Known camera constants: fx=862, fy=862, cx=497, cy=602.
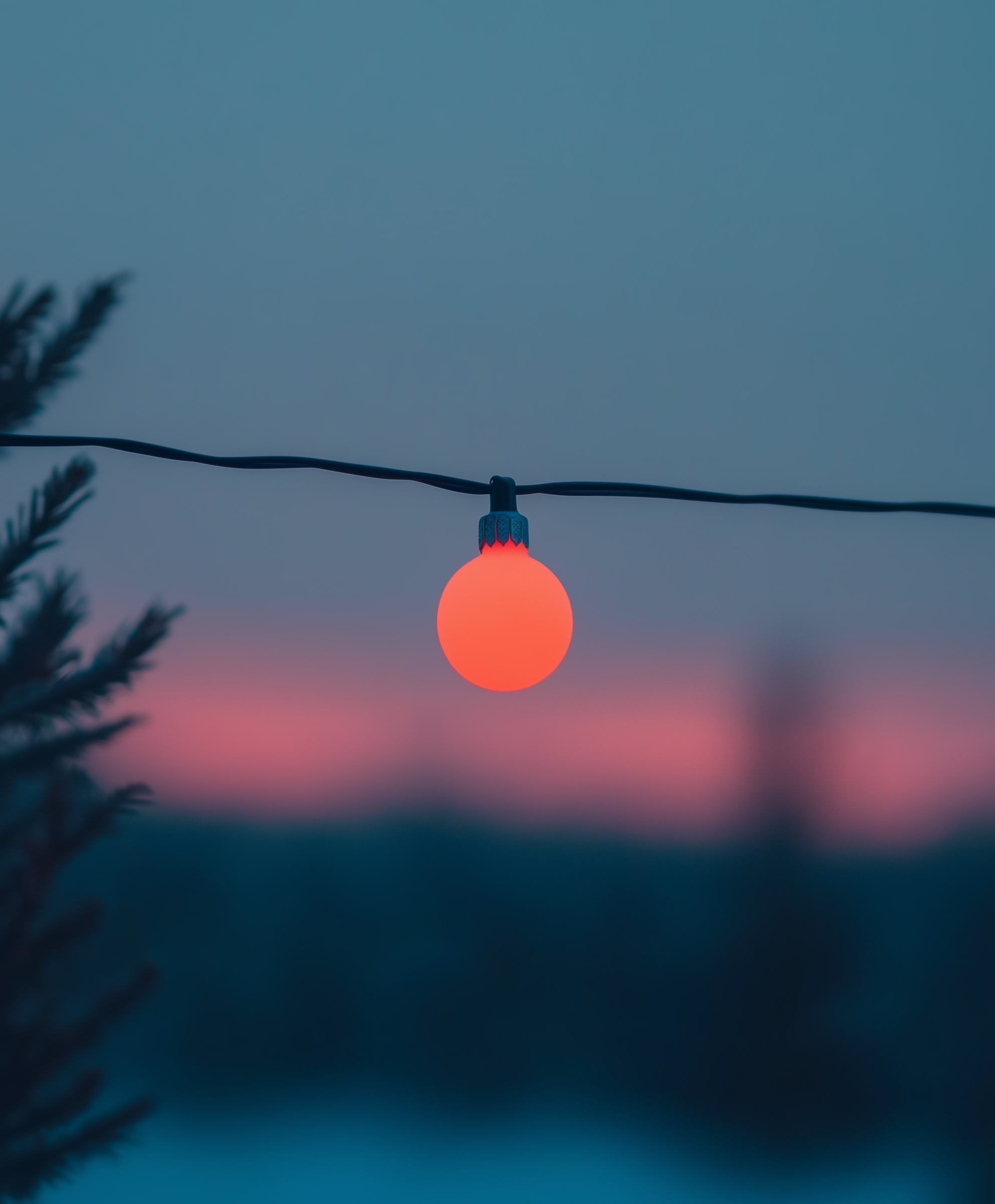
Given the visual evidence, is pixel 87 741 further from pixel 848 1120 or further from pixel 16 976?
pixel 848 1120

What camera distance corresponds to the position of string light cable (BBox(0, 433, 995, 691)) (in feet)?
5.34

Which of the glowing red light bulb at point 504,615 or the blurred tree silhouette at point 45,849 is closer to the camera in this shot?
the blurred tree silhouette at point 45,849

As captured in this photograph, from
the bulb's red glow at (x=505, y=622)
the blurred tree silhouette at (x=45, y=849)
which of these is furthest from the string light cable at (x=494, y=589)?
the blurred tree silhouette at (x=45, y=849)

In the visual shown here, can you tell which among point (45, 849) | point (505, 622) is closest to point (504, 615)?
point (505, 622)

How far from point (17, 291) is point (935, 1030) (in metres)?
11.5

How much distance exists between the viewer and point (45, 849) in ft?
3.68

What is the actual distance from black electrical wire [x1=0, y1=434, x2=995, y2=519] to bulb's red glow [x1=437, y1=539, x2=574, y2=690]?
192mm

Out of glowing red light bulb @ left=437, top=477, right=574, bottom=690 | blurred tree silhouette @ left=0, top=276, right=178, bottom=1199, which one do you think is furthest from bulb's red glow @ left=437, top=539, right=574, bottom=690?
blurred tree silhouette @ left=0, top=276, right=178, bottom=1199

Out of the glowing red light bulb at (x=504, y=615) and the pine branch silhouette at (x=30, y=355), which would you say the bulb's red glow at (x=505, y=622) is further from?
the pine branch silhouette at (x=30, y=355)

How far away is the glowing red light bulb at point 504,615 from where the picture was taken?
64.3 inches

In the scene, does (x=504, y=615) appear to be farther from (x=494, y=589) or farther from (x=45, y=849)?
(x=45, y=849)

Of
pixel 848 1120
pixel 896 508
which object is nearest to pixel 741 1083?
pixel 848 1120

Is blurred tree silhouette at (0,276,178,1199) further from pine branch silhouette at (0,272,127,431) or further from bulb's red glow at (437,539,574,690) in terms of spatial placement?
bulb's red glow at (437,539,574,690)

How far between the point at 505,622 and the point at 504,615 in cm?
1
